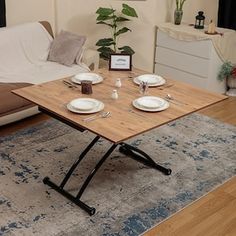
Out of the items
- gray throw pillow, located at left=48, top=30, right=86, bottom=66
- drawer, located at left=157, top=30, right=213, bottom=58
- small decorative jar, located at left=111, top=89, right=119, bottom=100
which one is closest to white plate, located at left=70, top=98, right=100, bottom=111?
small decorative jar, located at left=111, top=89, right=119, bottom=100

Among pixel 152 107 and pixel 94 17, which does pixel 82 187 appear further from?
pixel 94 17

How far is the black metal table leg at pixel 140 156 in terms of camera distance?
9.67ft

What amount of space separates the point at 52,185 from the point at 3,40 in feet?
5.95

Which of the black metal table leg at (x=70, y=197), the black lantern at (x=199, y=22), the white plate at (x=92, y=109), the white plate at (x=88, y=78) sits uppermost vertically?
the black lantern at (x=199, y=22)

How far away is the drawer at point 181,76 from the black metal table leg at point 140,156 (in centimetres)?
153

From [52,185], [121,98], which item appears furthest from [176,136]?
[52,185]

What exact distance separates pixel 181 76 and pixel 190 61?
21 centimetres

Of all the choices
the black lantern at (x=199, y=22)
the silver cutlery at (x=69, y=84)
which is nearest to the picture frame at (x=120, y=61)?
the silver cutlery at (x=69, y=84)

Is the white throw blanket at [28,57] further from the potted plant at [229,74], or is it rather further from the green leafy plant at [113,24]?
the potted plant at [229,74]

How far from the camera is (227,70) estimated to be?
430 cm

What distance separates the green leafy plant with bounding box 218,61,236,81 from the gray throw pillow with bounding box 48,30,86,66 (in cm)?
146

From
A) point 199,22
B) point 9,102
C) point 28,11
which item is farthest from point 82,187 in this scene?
point 199,22

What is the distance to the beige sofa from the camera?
3.64 m

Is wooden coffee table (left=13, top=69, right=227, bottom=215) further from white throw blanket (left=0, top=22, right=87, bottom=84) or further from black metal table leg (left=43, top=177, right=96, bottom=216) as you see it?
white throw blanket (left=0, top=22, right=87, bottom=84)
